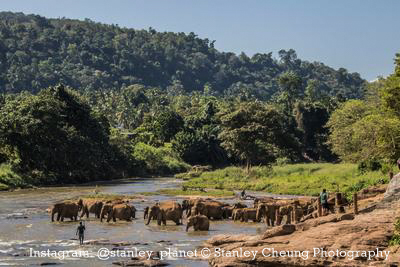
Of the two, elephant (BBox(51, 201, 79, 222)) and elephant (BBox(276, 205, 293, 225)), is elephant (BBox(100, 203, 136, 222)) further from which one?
elephant (BBox(276, 205, 293, 225))

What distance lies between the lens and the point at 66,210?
46.9 m

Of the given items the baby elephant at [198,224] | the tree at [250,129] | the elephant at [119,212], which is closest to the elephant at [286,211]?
the baby elephant at [198,224]

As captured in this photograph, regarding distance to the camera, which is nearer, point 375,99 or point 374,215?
point 374,215

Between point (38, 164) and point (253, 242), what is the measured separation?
68622 mm

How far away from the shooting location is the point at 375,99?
103m

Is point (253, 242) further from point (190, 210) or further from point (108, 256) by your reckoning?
point (190, 210)

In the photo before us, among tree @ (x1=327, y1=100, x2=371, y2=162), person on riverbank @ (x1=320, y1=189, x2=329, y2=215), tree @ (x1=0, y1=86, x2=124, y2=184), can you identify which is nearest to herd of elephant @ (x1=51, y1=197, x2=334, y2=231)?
person on riverbank @ (x1=320, y1=189, x2=329, y2=215)

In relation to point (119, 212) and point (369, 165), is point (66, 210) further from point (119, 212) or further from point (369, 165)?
Answer: point (369, 165)

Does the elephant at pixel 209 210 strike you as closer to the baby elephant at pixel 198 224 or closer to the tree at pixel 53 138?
the baby elephant at pixel 198 224

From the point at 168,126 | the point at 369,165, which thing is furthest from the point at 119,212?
the point at 168,126

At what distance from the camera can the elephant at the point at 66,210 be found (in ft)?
153

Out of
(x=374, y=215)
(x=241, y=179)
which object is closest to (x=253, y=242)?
(x=374, y=215)

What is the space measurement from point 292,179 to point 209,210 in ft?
109

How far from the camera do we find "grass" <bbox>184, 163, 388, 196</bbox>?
69188mm
